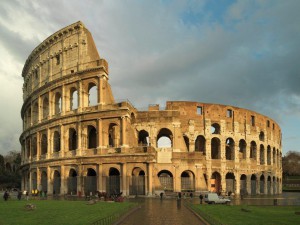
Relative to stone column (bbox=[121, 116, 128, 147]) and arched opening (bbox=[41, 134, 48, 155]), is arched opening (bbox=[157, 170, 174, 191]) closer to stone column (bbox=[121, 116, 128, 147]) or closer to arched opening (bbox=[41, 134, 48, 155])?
stone column (bbox=[121, 116, 128, 147])

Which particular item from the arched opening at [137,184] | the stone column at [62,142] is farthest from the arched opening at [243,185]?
the stone column at [62,142]

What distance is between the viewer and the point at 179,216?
69.0 ft

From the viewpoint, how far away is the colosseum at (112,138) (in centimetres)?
4044

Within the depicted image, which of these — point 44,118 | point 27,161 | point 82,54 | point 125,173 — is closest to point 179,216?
point 125,173

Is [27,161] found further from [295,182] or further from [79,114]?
[295,182]

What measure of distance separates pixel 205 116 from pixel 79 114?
1700cm

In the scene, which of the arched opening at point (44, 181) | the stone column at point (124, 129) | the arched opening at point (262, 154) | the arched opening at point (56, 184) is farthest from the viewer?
the arched opening at point (262, 154)

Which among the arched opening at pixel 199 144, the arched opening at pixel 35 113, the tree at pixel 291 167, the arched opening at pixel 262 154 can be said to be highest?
the arched opening at pixel 35 113

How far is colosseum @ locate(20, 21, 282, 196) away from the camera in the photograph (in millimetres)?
40438

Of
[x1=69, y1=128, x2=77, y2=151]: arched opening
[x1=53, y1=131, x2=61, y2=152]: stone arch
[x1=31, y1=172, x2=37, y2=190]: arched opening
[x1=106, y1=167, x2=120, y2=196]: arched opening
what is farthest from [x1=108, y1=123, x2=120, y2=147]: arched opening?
[x1=31, y1=172, x2=37, y2=190]: arched opening

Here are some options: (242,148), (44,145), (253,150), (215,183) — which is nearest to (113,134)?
(44,145)

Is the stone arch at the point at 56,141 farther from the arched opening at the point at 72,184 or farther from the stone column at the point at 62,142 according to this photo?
the arched opening at the point at 72,184

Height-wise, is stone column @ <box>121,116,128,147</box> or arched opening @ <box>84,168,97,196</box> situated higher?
stone column @ <box>121,116,128,147</box>

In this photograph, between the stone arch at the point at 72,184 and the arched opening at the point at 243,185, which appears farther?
the arched opening at the point at 243,185
